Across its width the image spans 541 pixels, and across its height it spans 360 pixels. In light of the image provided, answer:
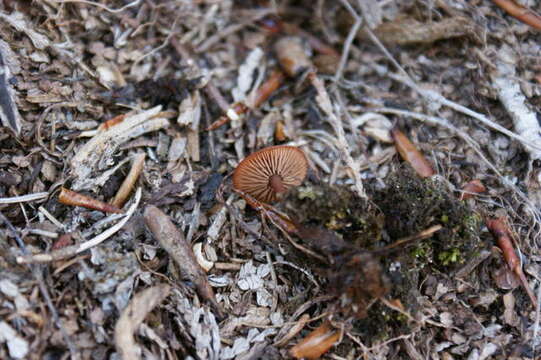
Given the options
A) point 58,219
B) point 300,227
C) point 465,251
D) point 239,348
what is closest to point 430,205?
point 465,251

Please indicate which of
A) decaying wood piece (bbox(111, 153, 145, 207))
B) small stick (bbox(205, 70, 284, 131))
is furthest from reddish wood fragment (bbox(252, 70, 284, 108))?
decaying wood piece (bbox(111, 153, 145, 207))

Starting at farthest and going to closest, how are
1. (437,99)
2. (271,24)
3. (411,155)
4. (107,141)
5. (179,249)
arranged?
(271,24), (437,99), (411,155), (107,141), (179,249)

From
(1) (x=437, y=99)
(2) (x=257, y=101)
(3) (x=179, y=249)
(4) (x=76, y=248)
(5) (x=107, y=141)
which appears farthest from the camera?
(2) (x=257, y=101)

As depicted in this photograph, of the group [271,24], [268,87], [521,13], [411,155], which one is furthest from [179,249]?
[521,13]

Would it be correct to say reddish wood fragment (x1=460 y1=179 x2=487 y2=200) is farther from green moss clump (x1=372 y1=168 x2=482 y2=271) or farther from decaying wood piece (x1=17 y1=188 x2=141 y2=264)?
decaying wood piece (x1=17 y1=188 x2=141 y2=264)

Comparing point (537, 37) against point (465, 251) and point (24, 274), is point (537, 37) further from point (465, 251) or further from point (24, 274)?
point (24, 274)

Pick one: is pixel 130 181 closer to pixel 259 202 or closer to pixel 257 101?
pixel 259 202

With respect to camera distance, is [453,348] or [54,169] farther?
[54,169]
